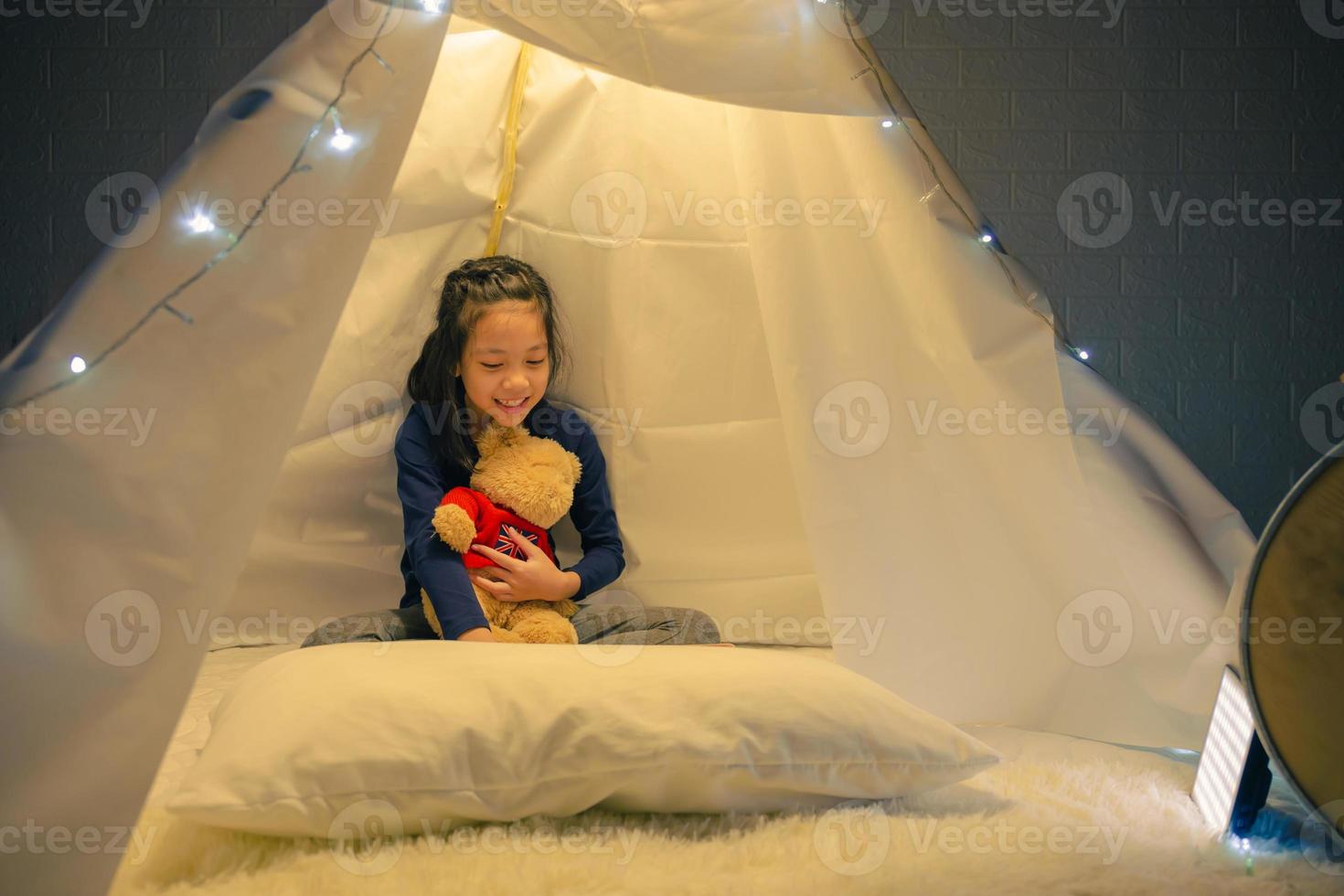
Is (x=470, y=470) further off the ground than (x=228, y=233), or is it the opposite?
(x=228, y=233)

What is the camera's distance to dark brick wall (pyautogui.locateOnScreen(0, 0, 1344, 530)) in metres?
2.45

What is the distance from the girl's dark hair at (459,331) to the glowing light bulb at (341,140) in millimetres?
501

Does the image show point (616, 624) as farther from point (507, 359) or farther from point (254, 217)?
point (254, 217)

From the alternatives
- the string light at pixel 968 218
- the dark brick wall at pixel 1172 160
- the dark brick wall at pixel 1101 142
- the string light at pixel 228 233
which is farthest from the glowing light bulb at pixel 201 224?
the dark brick wall at pixel 1172 160

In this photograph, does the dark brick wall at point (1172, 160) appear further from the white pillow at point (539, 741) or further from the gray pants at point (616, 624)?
the white pillow at point (539, 741)

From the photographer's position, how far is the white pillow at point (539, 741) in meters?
1.08

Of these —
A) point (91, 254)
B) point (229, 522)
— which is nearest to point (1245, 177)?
point (229, 522)

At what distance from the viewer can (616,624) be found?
1606 mm

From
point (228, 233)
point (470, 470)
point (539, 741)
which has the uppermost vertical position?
point (228, 233)

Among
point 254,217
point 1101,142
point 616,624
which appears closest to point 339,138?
point 254,217

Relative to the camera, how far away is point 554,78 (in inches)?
73.6

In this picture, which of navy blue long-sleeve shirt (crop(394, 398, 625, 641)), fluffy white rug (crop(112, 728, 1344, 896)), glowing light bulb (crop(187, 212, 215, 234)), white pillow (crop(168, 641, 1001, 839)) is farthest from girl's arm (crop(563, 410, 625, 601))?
glowing light bulb (crop(187, 212, 215, 234))

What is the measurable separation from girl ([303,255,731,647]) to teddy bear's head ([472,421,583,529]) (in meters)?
0.03

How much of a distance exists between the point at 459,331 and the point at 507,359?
91 millimetres
